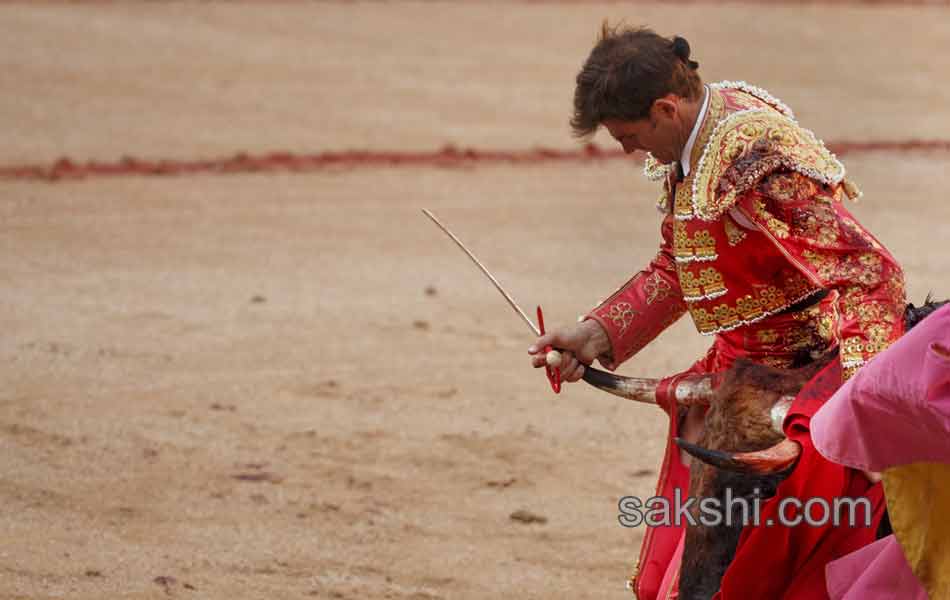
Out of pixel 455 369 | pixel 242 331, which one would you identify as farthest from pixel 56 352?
pixel 455 369

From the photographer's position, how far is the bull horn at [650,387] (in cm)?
345

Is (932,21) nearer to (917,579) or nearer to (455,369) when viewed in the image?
(455,369)

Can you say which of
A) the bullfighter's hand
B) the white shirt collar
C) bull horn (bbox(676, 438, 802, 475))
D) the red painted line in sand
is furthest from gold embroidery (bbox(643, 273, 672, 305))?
the red painted line in sand

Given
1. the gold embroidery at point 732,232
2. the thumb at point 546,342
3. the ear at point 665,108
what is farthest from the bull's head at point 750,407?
the ear at point 665,108

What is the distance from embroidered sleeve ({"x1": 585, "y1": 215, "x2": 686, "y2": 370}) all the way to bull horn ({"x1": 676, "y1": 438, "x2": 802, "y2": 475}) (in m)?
0.64

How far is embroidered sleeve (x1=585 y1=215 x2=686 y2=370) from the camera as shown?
143 inches

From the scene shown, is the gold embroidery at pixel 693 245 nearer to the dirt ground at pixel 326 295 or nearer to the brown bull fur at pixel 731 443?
the brown bull fur at pixel 731 443

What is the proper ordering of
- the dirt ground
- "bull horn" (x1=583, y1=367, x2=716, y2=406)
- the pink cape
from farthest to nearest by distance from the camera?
1. the dirt ground
2. "bull horn" (x1=583, y1=367, x2=716, y2=406)
3. the pink cape

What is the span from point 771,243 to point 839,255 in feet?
0.48

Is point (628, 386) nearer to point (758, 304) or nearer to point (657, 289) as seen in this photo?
point (657, 289)

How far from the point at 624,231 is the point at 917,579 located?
20.2ft

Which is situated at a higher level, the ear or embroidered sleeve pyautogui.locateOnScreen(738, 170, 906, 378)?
the ear

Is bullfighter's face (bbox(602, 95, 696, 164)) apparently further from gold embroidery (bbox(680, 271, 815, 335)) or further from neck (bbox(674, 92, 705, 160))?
gold embroidery (bbox(680, 271, 815, 335))

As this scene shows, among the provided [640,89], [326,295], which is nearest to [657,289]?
[640,89]
